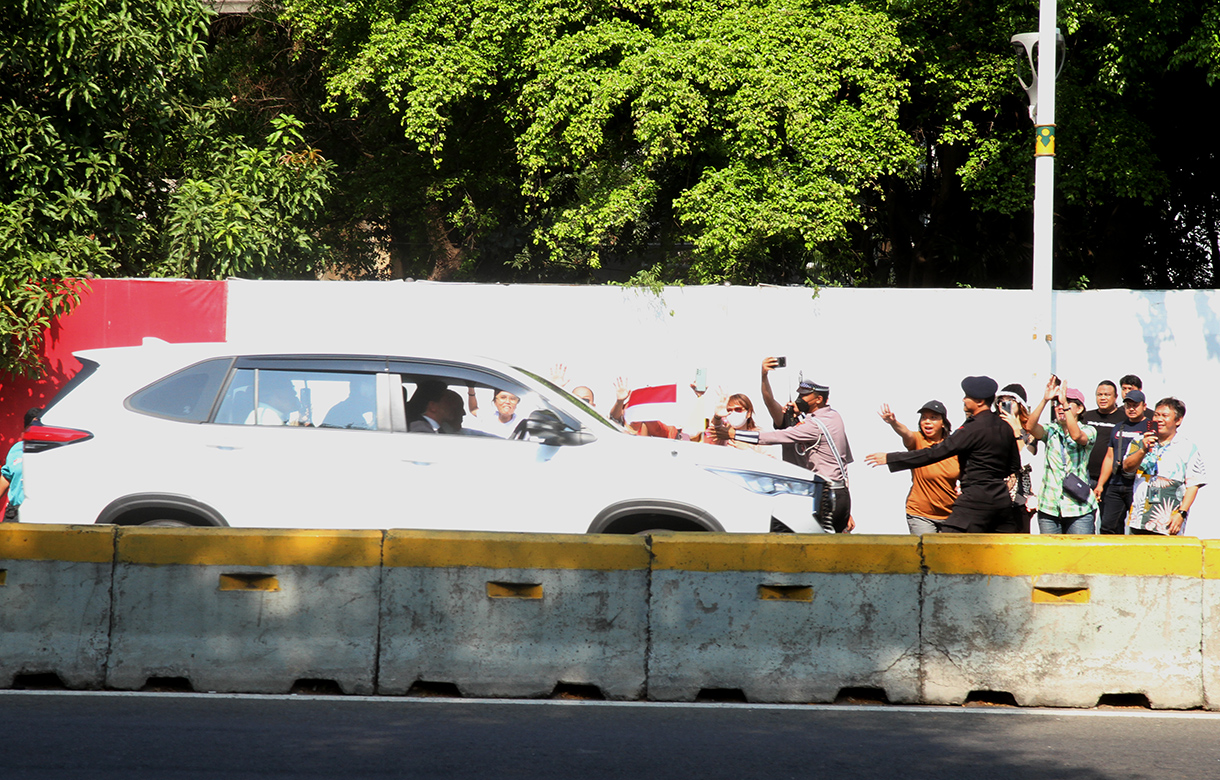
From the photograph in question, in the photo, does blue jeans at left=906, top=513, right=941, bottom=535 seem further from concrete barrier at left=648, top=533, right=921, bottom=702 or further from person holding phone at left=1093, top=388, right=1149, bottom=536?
concrete barrier at left=648, top=533, right=921, bottom=702

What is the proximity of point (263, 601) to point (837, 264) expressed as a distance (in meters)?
13.1

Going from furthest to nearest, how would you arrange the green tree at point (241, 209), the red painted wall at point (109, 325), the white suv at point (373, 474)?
1. the green tree at point (241, 209)
2. the red painted wall at point (109, 325)
3. the white suv at point (373, 474)

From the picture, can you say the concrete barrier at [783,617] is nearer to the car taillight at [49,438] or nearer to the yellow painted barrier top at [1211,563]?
the yellow painted barrier top at [1211,563]

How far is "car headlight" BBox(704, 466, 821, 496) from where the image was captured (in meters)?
7.06

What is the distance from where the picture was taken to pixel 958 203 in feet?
69.4

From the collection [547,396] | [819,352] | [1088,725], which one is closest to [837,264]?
[819,352]

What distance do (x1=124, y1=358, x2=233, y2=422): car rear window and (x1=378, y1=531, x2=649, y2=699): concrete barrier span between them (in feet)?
6.06

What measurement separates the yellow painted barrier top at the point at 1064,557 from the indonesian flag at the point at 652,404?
16.7ft

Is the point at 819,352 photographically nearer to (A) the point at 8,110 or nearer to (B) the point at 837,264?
(B) the point at 837,264

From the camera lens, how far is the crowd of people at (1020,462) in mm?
7430

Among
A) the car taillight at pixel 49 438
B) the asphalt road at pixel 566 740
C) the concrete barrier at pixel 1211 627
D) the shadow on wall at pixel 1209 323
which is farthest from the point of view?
the shadow on wall at pixel 1209 323

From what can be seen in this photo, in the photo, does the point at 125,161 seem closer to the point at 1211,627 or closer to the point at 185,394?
the point at 185,394

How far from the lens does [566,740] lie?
5.41 meters

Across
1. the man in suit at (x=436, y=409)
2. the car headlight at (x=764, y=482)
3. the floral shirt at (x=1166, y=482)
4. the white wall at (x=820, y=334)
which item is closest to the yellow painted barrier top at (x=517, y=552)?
the car headlight at (x=764, y=482)
